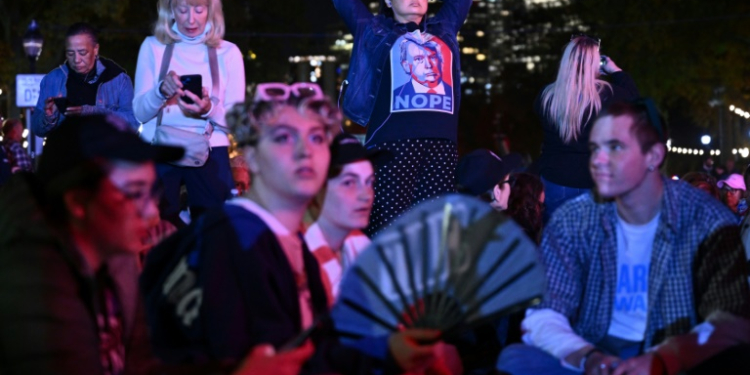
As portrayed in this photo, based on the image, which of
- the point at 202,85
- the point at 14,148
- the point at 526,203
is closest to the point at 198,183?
the point at 202,85

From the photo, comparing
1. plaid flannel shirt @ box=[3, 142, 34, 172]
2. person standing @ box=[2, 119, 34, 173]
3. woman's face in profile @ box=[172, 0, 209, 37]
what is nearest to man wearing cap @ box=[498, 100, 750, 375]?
woman's face in profile @ box=[172, 0, 209, 37]

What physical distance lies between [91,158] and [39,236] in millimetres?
284

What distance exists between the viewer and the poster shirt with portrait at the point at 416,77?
7.44 m

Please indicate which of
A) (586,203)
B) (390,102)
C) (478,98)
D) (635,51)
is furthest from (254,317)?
(478,98)

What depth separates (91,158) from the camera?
3412mm

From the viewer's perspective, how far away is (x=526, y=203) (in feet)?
24.5

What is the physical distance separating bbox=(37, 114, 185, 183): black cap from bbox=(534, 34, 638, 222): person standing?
5.00 meters

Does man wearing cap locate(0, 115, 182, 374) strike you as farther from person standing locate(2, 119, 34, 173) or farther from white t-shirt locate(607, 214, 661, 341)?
person standing locate(2, 119, 34, 173)

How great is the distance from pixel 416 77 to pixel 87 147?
13.9 feet

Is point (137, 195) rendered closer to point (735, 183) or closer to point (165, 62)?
point (165, 62)

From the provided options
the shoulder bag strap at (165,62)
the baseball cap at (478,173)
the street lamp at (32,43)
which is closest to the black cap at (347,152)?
the shoulder bag strap at (165,62)

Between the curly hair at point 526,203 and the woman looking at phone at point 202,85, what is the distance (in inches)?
73.1

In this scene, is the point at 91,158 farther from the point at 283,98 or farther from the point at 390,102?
the point at 390,102

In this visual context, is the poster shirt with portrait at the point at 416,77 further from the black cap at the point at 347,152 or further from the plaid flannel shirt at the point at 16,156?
the plaid flannel shirt at the point at 16,156
